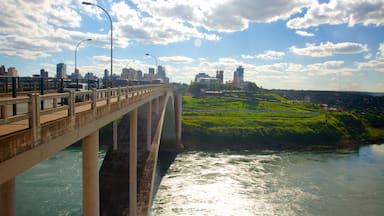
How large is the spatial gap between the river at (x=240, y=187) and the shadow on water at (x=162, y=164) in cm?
62

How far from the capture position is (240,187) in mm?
28875

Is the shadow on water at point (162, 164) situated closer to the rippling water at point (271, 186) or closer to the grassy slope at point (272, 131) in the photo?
the rippling water at point (271, 186)

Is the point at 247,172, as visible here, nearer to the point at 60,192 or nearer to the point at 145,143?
the point at 145,143

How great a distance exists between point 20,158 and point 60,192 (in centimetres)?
2182

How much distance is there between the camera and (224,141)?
53.2 metres

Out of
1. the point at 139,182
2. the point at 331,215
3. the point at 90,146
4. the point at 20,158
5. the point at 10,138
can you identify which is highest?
the point at 10,138

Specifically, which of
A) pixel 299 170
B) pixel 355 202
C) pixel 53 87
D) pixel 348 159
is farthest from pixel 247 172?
pixel 53 87

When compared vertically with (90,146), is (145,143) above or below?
below

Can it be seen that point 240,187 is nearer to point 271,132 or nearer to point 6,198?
point 6,198

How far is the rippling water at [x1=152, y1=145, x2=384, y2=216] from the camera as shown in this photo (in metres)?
23.9

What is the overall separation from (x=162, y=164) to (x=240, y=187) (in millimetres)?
12009

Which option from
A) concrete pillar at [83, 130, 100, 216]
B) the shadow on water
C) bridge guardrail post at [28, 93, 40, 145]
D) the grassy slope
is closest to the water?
the shadow on water

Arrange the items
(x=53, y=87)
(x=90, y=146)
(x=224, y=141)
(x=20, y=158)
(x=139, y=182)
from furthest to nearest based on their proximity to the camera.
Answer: (x=224, y=141), (x=139, y=182), (x=53, y=87), (x=90, y=146), (x=20, y=158)

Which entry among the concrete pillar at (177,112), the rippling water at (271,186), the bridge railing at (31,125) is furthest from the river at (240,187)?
the bridge railing at (31,125)
